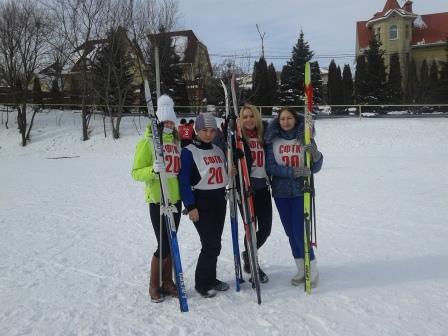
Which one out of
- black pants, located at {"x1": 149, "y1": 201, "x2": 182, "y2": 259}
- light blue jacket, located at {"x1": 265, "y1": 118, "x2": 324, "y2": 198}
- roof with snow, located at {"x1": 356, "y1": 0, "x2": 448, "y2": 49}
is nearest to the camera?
black pants, located at {"x1": 149, "y1": 201, "x2": 182, "y2": 259}

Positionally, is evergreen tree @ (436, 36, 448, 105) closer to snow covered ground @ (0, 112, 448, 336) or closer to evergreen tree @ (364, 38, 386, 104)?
evergreen tree @ (364, 38, 386, 104)

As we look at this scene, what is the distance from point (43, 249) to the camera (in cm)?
568

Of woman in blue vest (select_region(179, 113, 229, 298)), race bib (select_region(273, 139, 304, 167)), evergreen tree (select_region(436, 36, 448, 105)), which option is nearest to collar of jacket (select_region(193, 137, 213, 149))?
woman in blue vest (select_region(179, 113, 229, 298))

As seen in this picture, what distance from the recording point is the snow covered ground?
3439mm

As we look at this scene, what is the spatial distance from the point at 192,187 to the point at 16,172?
13.4 metres

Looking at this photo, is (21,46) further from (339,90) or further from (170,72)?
(339,90)

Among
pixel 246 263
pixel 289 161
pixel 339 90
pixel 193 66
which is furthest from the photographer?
pixel 339 90

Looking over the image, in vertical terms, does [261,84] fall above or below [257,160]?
above

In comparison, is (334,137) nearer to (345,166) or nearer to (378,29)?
(345,166)

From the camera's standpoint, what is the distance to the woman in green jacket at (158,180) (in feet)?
12.2

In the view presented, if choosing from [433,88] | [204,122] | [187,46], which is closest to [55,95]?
[187,46]

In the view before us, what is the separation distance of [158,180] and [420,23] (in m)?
47.9

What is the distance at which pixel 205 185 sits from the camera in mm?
3775

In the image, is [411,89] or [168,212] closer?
[168,212]
